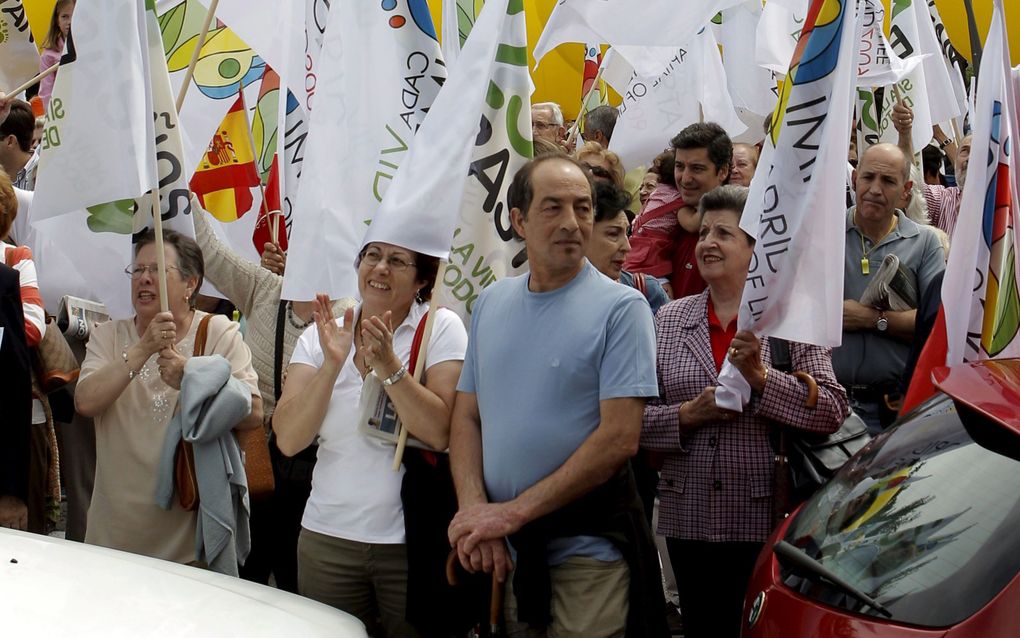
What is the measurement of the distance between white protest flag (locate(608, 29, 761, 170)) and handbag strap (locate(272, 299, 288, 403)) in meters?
2.93

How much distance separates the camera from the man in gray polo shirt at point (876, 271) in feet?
17.0

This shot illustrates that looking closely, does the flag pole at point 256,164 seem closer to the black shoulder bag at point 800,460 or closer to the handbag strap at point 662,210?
the handbag strap at point 662,210

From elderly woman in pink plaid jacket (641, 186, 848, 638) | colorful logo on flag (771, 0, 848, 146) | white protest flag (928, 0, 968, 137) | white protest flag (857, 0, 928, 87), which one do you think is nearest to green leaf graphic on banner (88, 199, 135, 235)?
elderly woman in pink plaid jacket (641, 186, 848, 638)

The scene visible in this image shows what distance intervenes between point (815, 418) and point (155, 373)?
2378 mm

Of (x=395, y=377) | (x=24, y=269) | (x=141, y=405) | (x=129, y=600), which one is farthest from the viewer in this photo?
(x=24, y=269)

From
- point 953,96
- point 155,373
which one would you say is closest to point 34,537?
point 155,373

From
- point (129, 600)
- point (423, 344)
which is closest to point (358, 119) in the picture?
point (423, 344)

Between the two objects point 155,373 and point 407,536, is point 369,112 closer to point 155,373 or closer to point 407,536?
point 155,373

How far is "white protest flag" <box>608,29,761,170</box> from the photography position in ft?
25.2

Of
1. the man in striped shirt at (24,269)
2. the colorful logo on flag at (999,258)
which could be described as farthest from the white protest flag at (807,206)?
the man in striped shirt at (24,269)

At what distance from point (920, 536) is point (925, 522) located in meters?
0.04

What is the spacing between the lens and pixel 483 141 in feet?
15.0

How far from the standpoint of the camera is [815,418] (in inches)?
167

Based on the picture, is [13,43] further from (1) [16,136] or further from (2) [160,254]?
(2) [160,254]
